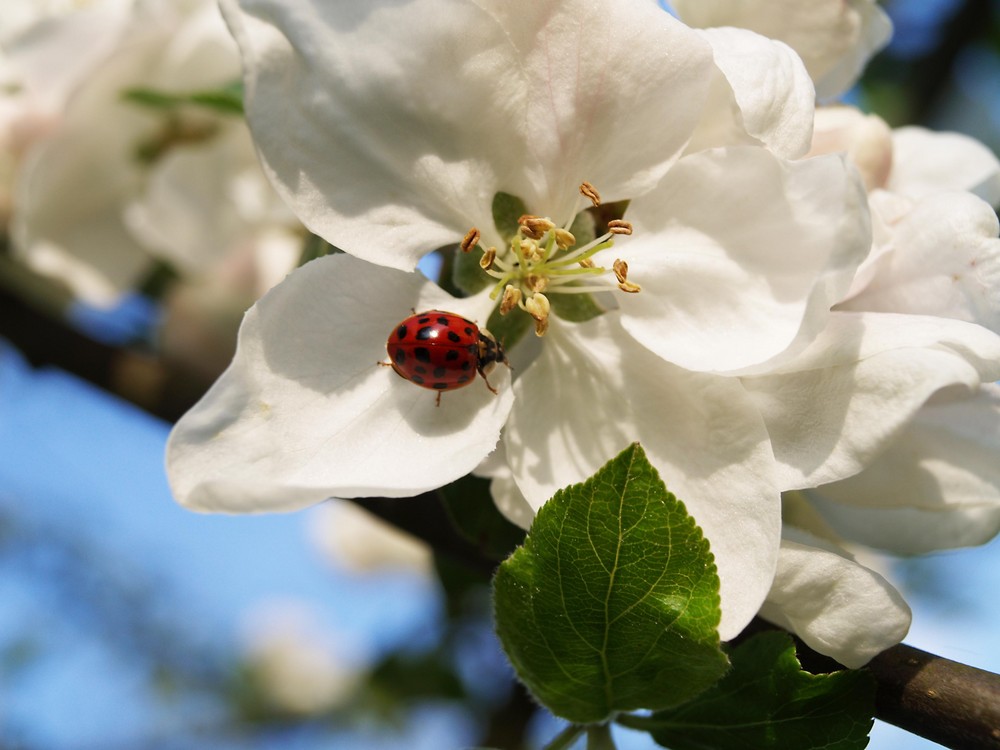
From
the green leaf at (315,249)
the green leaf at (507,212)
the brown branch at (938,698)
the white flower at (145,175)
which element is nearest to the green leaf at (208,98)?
the white flower at (145,175)

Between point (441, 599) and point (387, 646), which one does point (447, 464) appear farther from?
point (387, 646)

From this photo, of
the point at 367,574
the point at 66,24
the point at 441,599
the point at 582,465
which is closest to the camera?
the point at 582,465

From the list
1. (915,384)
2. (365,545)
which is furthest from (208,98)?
(365,545)

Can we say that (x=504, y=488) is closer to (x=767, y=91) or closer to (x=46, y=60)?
(x=767, y=91)

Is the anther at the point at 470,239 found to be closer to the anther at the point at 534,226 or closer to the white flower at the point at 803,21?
the anther at the point at 534,226

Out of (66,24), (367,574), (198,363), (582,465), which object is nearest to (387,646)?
(367,574)

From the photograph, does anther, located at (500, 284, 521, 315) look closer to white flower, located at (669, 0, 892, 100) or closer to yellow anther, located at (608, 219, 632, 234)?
yellow anther, located at (608, 219, 632, 234)

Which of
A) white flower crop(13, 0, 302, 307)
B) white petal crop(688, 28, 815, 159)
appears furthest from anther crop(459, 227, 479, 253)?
white flower crop(13, 0, 302, 307)
